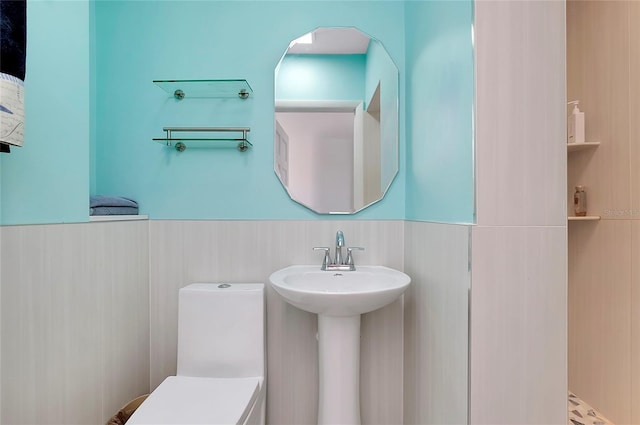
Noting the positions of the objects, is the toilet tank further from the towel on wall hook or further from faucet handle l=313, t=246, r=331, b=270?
the towel on wall hook

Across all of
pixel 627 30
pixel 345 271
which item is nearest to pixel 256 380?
pixel 345 271

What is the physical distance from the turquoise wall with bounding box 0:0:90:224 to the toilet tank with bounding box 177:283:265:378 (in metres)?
0.60

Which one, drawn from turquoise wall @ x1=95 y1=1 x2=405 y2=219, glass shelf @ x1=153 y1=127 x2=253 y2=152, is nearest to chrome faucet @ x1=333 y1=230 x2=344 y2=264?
turquoise wall @ x1=95 y1=1 x2=405 y2=219

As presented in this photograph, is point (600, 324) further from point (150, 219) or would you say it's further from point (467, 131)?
point (150, 219)

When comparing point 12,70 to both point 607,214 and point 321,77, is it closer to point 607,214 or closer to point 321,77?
point 321,77

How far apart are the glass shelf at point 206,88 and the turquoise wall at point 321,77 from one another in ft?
0.57

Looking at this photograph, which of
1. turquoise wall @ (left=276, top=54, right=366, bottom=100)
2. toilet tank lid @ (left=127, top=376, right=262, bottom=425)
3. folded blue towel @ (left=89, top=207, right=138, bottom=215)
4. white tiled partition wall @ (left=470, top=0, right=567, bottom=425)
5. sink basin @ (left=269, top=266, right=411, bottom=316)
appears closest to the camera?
white tiled partition wall @ (left=470, top=0, right=567, bottom=425)

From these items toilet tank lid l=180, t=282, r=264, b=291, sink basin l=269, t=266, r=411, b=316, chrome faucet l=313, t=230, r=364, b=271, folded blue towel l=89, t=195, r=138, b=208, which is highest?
folded blue towel l=89, t=195, r=138, b=208

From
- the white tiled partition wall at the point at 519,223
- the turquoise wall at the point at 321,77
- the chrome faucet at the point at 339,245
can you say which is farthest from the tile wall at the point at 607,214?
the chrome faucet at the point at 339,245

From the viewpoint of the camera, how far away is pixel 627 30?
1.67 meters

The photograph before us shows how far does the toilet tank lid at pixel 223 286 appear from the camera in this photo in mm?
1629

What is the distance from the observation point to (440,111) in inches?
51.4

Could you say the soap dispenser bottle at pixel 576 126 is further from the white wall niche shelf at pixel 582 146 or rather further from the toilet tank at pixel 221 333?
the toilet tank at pixel 221 333

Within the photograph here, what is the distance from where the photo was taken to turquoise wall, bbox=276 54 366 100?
5.76 ft
